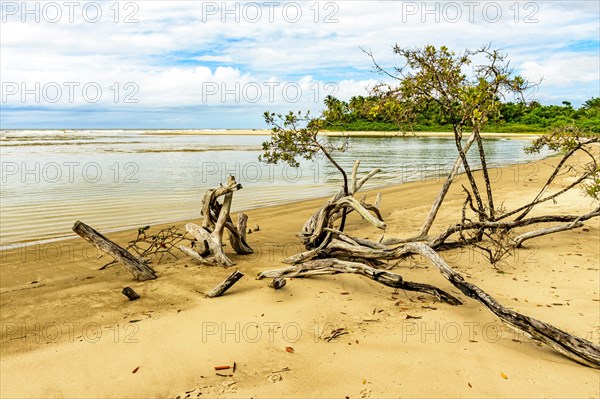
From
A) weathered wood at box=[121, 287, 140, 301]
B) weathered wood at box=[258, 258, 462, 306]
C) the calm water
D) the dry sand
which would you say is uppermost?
the calm water

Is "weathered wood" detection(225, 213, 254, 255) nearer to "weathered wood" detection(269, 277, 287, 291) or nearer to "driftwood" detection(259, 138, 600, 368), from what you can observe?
"driftwood" detection(259, 138, 600, 368)

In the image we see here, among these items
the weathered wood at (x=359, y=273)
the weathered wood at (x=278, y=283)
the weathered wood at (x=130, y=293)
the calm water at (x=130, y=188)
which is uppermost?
the calm water at (x=130, y=188)

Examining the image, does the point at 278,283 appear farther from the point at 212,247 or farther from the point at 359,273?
the point at 212,247

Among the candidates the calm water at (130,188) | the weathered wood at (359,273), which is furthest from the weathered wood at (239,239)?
the calm water at (130,188)

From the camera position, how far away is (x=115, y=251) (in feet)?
20.5

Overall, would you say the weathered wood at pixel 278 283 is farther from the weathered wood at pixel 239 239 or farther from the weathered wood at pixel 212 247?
the weathered wood at pixel 239 239

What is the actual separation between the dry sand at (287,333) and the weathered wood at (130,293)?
9 centimetres

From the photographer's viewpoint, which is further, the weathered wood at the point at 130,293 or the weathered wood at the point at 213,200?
the weathered wood at the point at 213,200

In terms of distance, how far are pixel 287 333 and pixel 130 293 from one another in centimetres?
230

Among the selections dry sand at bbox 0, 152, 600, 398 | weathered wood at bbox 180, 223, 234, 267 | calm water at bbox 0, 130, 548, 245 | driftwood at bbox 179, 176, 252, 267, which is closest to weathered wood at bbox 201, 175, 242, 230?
driftwood at bbox 179, 176, 252, 267

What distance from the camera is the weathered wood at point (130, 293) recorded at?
5566mm

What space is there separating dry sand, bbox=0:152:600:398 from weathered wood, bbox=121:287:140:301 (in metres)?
0.09

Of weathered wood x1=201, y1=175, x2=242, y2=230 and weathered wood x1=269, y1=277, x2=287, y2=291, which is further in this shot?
weathered wood x1=201, y1=175, x2=242, y2=230

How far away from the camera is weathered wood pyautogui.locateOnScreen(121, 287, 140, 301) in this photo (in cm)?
557
